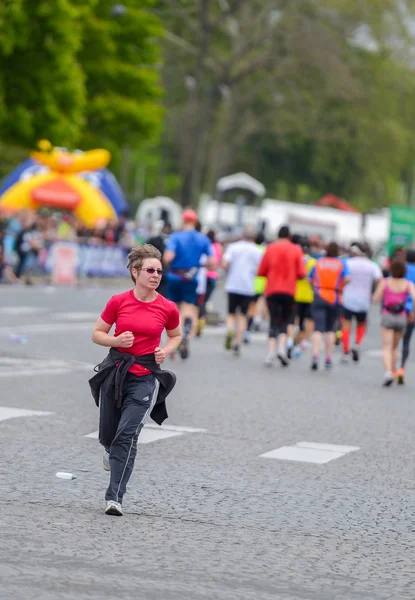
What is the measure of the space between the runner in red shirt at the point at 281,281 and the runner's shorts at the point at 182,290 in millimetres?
851

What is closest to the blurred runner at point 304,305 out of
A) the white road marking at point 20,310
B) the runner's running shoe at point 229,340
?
the runner's running shoe at point 229,340

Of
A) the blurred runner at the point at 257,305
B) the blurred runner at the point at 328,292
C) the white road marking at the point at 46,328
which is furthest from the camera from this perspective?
the blurred runner at the point at 257,305

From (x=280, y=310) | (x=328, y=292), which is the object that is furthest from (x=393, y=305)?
(x=328, y=292)

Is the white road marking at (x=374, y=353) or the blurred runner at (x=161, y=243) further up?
the blurred runner at (x=161, y=243)

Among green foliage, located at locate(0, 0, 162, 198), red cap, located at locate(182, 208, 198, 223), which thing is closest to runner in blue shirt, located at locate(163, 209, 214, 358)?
red cap, located at locate(182, 208, 198, 223)

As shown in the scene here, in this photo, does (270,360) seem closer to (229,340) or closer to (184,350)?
(184,350)

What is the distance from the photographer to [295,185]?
77.8 metres

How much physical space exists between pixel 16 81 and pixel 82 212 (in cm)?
1541

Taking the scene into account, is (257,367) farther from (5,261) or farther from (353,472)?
(5,261)

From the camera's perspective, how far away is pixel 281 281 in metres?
18.8

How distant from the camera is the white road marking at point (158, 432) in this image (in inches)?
435

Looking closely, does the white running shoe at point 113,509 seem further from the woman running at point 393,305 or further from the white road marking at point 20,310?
the white road marking at point 20,310

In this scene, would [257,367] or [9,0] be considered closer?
[257,367]

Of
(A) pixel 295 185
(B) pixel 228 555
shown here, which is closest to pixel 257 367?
(B) pixel 228 555
